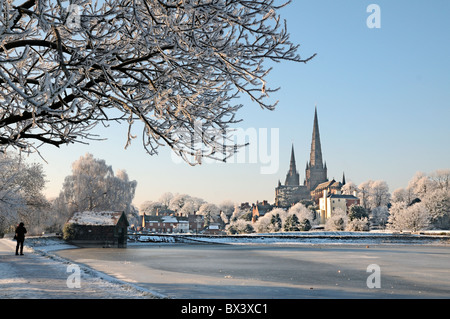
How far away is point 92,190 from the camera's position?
56.9 metres

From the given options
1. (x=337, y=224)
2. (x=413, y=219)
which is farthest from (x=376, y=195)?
(x=413, y=219)

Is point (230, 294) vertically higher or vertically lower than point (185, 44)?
lower

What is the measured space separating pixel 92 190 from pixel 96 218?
12.1 metres

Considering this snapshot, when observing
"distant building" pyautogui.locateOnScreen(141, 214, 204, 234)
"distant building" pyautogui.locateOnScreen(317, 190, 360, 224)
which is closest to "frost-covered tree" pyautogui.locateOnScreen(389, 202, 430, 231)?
"distant building" pyautogui.locateOnScreen(317, 190, 360, 224)

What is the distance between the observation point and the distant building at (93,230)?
4462cm

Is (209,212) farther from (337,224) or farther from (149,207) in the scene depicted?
(337,224)

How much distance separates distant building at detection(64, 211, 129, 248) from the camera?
4462 cm

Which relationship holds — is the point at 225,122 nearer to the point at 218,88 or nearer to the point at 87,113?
the point at 218,88

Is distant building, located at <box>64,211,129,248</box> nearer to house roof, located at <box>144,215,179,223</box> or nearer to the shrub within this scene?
the shrub

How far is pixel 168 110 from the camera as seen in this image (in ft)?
28.8
